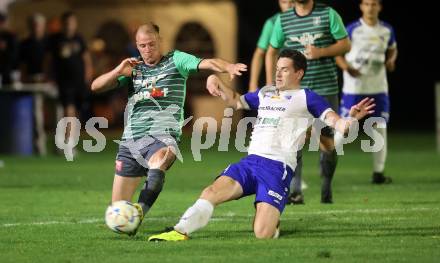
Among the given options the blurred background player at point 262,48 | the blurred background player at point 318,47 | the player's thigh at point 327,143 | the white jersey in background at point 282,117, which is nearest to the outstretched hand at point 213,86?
the white jersey in background at point 282,117

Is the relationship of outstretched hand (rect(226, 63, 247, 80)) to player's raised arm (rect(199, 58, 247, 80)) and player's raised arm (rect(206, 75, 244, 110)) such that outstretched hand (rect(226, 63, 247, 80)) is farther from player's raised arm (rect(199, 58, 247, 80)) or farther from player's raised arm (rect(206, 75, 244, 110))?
player's raised arm (rect(206, 75, 244, 110))

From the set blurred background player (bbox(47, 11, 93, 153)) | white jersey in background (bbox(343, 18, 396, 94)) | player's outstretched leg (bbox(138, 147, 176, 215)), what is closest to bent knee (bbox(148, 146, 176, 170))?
player's outstretched leg (bbox(138, 147, 176, 215))

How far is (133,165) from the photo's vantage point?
35.2 ft

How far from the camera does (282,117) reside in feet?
33.8

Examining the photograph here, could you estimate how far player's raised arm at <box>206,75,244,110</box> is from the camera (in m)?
9.73

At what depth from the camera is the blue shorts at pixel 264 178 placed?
386 inches

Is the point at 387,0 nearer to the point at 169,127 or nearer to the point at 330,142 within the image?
the point at 330,142

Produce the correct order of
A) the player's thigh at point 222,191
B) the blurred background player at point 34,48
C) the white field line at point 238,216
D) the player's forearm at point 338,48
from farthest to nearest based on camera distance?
1. the blurred background player at point 34,48
2. the player's forearm at point 338,48
3. the white field line at point 238,216
4. the player's thigh at point 222,191

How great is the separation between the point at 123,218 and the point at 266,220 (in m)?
1.19

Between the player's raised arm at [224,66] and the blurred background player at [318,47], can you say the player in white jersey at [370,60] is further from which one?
the player's raised arm at [224,66]

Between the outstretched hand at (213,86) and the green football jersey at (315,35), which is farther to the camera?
the green football jersey at (315,35)

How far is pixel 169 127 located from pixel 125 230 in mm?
1453

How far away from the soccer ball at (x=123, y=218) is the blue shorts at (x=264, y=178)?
0.92 metres

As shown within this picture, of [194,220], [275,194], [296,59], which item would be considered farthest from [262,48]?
[194,220]
